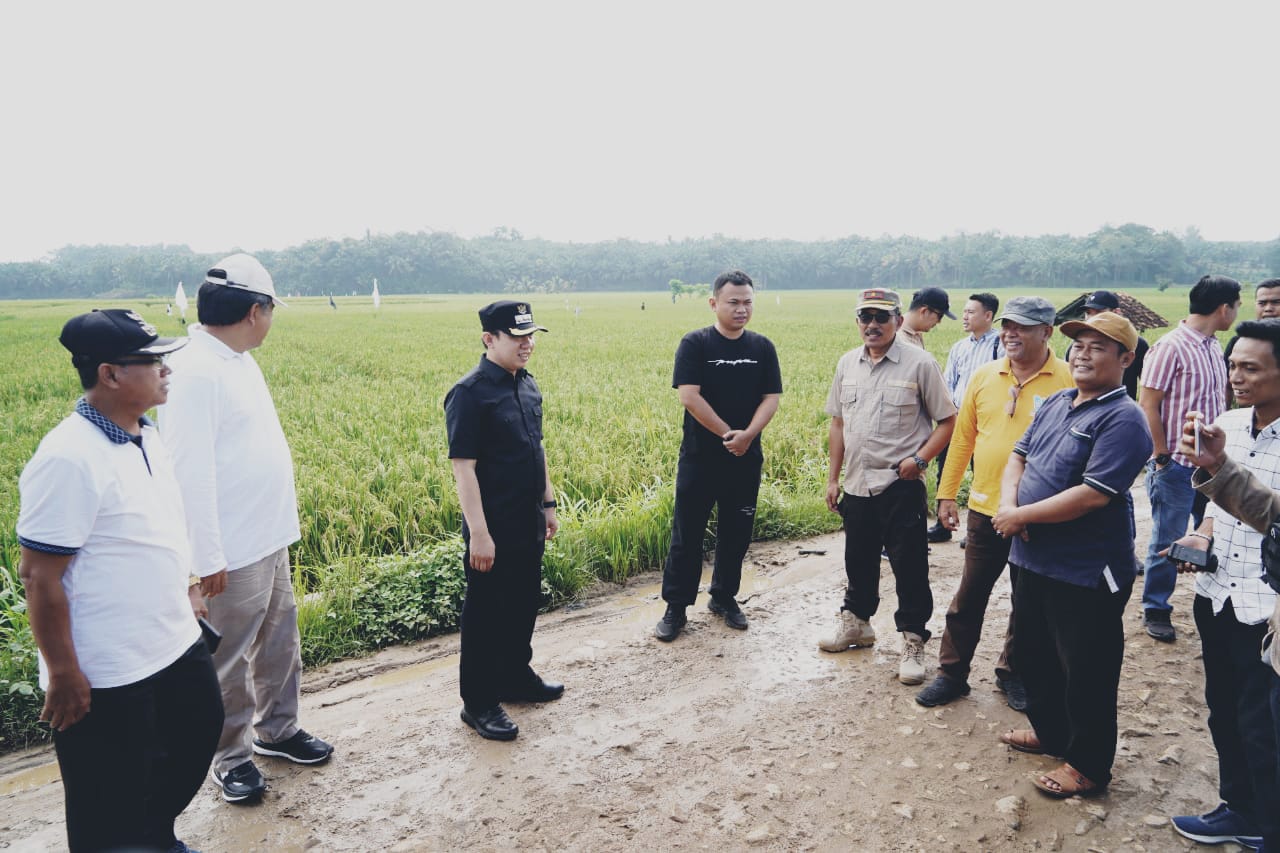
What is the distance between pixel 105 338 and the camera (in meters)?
2.32

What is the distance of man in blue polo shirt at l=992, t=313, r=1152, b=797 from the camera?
120 inches

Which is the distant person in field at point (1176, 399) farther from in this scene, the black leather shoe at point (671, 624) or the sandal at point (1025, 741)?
the black leather shoe at point (671, 624)

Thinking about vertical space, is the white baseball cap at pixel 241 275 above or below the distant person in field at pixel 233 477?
above

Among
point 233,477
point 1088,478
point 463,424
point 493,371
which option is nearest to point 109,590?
point 233,477

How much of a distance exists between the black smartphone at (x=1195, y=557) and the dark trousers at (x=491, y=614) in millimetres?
2741

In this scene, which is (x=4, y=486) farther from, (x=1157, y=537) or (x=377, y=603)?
(x=1157, y=537)

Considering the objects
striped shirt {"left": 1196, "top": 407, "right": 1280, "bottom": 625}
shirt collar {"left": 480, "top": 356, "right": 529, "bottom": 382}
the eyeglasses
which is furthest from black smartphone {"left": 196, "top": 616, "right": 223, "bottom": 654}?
striped shirt {"left": 1196, "top": 407, "right": 1280, "bottom": 625}

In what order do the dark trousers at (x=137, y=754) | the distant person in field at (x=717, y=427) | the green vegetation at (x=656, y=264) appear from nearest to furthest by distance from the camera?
the dark trousers at (x=137, y=754) < the distant person in field at (x=717, y=427) < the green vegetation at (x=656, y=264)

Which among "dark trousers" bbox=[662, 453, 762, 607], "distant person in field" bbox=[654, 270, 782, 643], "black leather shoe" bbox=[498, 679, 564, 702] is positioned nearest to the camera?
"black leather shoe" bbox=[498, 679, 564, 702]

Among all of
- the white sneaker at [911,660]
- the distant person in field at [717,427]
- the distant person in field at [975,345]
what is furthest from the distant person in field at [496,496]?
the distant person in field at [975,345]

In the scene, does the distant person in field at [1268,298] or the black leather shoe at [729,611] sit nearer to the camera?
the black leather shoe at [729,611]

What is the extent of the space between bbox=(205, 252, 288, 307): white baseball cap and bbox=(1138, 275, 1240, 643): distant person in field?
4.86 metres

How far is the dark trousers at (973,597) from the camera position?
3908mm

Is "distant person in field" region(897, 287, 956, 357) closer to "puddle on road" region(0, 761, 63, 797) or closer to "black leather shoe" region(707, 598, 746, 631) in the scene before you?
"black leather shoe" region(707, 598, 746, 631)
